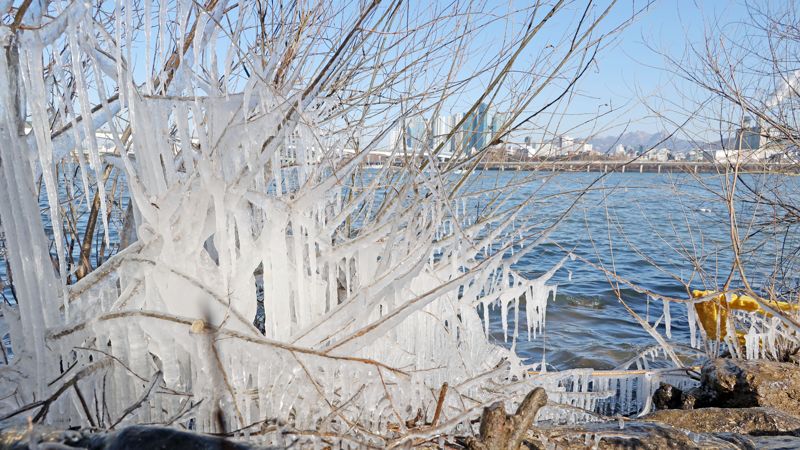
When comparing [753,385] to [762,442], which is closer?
[762,442]

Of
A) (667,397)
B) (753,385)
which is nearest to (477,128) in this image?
(753,385)

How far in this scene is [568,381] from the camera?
23.2ft

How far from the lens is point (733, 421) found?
3.90 meters

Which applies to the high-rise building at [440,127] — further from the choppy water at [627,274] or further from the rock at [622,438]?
the rock at [622,438]

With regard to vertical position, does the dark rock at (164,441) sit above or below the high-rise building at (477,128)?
below

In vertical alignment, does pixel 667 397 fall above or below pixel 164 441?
below

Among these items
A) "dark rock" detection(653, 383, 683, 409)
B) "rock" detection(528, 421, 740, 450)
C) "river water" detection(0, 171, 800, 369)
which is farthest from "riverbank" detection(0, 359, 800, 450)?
"river water" detection(0, 171, 800, 369)

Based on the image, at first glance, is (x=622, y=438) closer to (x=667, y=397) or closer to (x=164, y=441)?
(x=164, y=441)

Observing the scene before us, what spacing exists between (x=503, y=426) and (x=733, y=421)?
7.62ft

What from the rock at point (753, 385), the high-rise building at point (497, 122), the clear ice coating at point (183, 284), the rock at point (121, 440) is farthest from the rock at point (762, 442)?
the rock at point (121, 440)

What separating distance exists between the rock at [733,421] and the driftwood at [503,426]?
5.50 feet

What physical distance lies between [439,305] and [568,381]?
424cm

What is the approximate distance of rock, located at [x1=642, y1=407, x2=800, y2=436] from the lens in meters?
3.80

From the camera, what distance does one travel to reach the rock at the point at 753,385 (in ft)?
17.0
